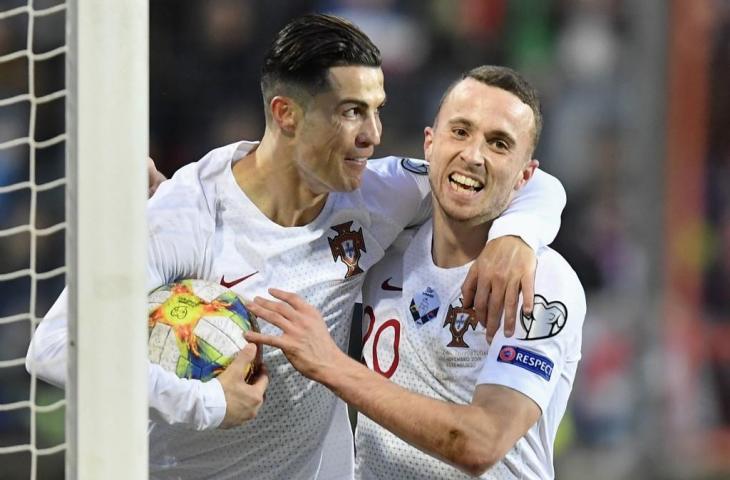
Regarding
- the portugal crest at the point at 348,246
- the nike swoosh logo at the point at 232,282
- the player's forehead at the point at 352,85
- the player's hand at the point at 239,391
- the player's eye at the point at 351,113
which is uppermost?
the player's forehead at the point at 352,85

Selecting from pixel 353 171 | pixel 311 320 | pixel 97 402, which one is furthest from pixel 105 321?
pixel 353 171

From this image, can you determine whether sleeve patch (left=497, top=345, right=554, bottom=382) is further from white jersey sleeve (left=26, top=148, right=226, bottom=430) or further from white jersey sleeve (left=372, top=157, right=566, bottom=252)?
white jersey sleeve (left=26, top=148, right=226, bottom=430)

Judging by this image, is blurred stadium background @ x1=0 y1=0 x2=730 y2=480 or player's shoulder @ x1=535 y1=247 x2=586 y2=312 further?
blurred stadium background @ x1=0 y1=0 x2=730 y2=480

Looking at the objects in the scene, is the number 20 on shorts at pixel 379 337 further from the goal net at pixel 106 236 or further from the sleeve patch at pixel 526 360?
the goal net at pixel 106 236

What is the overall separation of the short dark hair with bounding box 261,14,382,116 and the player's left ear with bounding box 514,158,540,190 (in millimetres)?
549

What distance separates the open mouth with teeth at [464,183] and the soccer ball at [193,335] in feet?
2.52

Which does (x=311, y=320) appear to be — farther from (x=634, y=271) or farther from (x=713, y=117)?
(x=713, y=117)

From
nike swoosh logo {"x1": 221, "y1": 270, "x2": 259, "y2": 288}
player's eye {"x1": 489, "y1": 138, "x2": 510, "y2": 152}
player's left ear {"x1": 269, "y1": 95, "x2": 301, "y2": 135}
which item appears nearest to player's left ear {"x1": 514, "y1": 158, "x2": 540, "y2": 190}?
player's eye {"x1": 489, "y1": 138, "x2": 510, "y2": 152}

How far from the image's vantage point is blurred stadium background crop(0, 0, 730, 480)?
6676 mm

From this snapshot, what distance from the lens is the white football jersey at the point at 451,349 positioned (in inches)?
137

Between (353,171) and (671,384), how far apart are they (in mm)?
4246

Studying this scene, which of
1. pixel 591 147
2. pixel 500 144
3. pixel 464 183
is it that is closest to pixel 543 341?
pixel 464 183

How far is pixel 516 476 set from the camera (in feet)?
12.0

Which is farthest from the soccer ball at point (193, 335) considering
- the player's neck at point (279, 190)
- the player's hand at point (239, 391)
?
the player's neck at point (279, 190)
